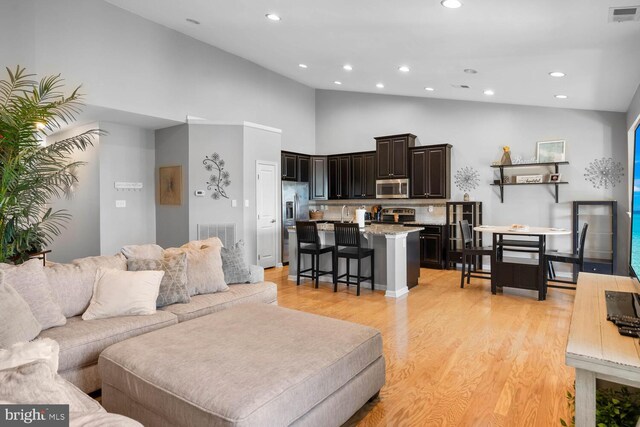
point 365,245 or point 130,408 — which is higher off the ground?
point 365,245

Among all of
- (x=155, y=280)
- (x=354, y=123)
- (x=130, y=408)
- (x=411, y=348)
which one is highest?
(x=354, y=123)

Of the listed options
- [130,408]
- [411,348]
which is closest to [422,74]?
[411,348]

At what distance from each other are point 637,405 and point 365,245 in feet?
12.9

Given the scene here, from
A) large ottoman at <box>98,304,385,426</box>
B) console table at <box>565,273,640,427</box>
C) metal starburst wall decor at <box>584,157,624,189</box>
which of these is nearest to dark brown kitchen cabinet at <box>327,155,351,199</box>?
metal starburst wall decor at <box>584,157,624,189</box>

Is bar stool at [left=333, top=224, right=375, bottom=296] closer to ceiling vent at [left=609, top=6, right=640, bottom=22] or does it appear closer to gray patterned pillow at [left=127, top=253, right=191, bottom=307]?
gray patterned pillow at [left=127, top=253, right=191, bottom=307]

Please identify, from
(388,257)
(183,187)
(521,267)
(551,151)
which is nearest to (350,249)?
(388,257)

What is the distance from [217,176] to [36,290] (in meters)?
4.11

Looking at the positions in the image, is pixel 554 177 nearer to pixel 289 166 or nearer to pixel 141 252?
pixel 289 166

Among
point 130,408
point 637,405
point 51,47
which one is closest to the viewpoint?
point 637,405

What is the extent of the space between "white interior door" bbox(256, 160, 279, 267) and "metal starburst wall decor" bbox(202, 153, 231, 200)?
0.58 metres

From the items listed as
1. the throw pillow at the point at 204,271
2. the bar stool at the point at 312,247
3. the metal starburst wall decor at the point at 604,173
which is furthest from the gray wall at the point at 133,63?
the metal starburst wall decor at the point at 604,173

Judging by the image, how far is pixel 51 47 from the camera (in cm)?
459

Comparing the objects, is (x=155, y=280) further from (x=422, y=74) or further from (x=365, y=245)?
(x=422, y=74)
